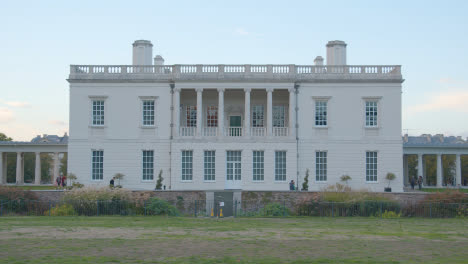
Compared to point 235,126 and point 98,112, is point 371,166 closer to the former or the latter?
point 235,126

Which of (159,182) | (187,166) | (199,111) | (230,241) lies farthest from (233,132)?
(230,241)

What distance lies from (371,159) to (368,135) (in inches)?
75.0

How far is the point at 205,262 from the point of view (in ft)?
46.7

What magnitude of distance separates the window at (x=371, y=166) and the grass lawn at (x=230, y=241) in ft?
54.1

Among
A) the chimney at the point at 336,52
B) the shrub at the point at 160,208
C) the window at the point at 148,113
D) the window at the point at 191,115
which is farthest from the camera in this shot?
the chimney at the point at 336,52

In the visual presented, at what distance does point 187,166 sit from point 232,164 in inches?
139

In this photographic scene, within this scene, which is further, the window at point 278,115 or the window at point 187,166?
the window at point 278,115

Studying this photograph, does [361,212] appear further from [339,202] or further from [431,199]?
[431,199]

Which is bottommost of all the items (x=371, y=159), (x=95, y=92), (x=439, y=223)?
(x=439, y=223)

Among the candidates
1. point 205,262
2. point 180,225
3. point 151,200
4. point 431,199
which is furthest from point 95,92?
point 205,262

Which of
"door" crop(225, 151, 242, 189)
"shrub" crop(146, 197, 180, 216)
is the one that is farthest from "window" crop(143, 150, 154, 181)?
"shrub" crop(146, 197, 180, 216)

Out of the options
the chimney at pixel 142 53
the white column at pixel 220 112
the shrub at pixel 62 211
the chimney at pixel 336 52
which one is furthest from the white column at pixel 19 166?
the chimney at pixel 336 52

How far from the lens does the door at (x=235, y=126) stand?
1682 inches

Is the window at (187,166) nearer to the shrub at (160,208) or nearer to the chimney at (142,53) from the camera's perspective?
the chimney at (142,53)
